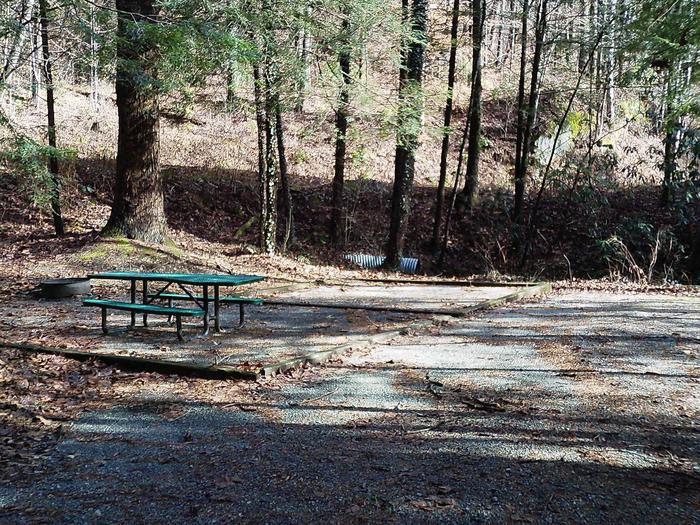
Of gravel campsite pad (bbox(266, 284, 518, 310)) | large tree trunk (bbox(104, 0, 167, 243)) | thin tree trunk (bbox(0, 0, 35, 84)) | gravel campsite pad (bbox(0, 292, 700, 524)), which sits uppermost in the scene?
thin tree trunk (bbox(0, 0, 35, 84))

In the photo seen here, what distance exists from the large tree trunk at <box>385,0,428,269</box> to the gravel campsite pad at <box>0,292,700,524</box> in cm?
818

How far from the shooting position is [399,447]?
145 inches

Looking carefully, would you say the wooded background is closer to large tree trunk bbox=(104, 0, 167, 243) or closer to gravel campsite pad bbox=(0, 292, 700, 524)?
large tree trunk bbox=(104, 0, 167, 243)

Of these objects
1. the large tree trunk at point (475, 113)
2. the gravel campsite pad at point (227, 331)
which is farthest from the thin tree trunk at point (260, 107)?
the large tree trunk at point (475, 113)

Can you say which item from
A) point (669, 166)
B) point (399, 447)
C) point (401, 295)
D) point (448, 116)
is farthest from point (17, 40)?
point (669, 166)

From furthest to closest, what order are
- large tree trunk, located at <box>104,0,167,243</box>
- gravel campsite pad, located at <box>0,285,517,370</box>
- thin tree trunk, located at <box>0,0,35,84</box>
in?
large tree trunk, located at <box>104,0,167,243</box>, thin tree trunk, located at <box>0,0,35,84</box>, gravel campsite pad, located at <box>0,285,517,370</box>

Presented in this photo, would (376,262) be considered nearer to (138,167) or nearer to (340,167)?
(340,167)

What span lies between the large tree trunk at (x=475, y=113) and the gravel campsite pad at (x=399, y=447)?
12.9 m

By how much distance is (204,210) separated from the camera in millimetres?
18047

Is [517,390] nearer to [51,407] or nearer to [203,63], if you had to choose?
[51,407]

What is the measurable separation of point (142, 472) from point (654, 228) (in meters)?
19.2

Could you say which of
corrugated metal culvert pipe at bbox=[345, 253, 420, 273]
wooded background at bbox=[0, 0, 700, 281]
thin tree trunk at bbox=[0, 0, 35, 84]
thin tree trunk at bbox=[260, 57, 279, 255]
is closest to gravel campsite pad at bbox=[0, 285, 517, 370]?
wooded background at bbox=[0, 0, 700, 281]

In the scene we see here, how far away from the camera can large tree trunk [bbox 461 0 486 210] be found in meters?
16.8

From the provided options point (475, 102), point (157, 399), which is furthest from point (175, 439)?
point (475, 102)
